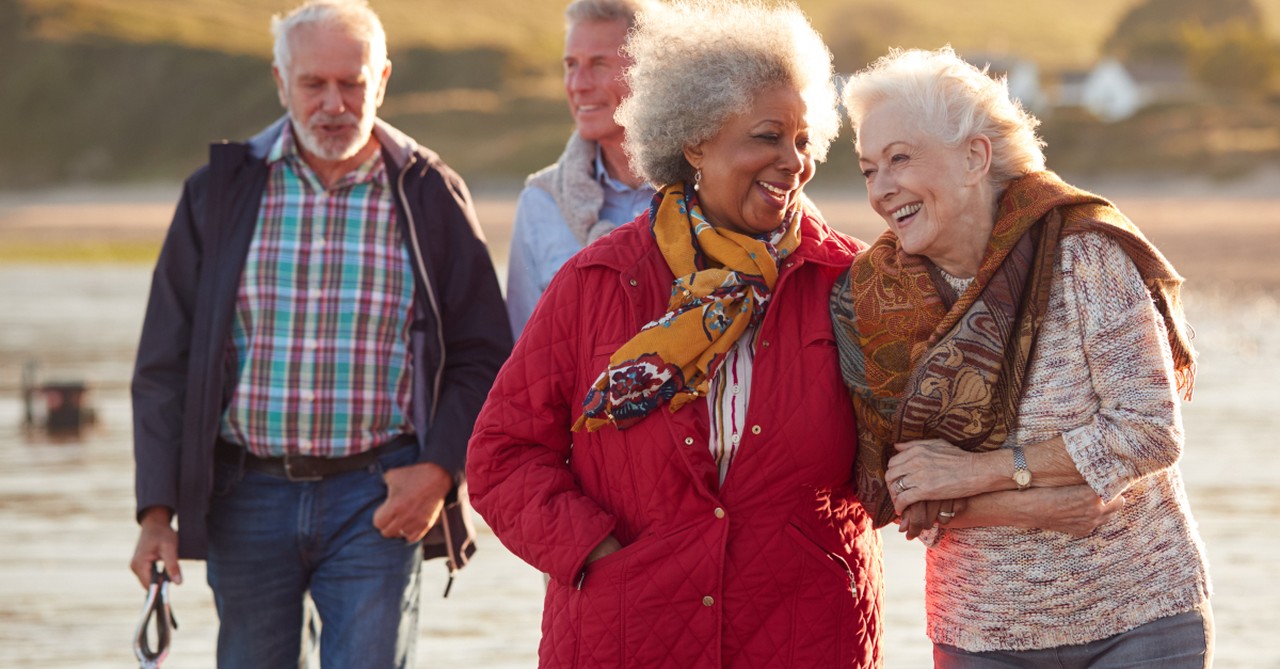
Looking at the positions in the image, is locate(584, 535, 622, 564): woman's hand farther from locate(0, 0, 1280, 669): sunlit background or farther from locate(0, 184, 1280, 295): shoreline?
locate(0, 184, 1280, 295): shoreline

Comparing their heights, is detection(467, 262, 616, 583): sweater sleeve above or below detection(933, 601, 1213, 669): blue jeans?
above

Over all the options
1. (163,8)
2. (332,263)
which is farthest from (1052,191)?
(163,8)

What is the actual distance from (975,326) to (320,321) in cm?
172

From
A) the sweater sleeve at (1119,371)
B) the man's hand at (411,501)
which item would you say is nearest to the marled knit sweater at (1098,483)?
the sweater sleeve at (1119,371)

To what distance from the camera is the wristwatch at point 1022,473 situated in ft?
8.64

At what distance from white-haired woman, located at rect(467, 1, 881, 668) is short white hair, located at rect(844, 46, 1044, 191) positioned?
15 centimetres

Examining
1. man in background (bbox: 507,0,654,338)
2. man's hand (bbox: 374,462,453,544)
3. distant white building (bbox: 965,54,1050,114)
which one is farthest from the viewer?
distant white building (bbox: 965,54,1050,114)

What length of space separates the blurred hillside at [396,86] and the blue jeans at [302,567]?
36.6 meters

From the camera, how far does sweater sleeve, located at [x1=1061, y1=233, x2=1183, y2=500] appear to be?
2566 millimetres

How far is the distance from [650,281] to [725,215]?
203 millimetres

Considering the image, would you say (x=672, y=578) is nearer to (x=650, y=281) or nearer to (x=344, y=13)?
(x=650, y=281)

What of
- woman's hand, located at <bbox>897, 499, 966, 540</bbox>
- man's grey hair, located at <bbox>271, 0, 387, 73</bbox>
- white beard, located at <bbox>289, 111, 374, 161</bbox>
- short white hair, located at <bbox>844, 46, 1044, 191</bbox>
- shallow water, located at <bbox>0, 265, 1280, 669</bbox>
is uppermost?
man's grey hair, located at <bbox>271, 0, 387, 73</bbox>

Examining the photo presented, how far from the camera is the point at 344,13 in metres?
3.78

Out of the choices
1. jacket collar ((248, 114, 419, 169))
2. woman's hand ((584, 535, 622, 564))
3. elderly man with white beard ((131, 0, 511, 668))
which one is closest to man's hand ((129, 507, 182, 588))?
elderly man with white beard ((131, 0, 511, 668))
